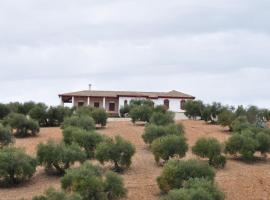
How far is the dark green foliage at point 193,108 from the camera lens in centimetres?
6986

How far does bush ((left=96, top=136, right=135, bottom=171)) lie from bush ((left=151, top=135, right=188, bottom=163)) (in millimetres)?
1767

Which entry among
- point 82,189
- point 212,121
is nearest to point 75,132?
point 82,189

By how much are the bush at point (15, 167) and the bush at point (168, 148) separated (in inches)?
321

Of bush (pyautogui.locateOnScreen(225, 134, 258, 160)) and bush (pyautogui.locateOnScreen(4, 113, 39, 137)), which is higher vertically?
bush (pyautogui.locateOnScreen(4, 113, 39, 137))

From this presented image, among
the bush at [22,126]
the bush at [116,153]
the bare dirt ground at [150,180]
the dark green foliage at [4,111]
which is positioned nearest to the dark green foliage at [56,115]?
the dark green foliage at [4,111]

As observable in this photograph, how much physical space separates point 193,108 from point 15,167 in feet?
121

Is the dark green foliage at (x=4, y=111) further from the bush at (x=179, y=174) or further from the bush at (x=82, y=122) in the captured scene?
the bush at (x=179, y=174)

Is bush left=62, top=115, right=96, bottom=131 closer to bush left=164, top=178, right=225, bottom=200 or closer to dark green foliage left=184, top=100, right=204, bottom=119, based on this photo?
dark green foliage left=184, top=100, right=204, bottom=119

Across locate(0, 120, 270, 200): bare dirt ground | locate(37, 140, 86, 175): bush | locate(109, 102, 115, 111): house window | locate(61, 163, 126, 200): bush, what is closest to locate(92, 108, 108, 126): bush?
locate(0, 120, 270, 200): bare dirt ground

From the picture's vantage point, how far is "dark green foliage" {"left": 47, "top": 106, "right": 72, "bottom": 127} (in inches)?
2420

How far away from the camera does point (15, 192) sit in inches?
1358

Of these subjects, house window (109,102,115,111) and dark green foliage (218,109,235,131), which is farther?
house window (109,102,115,111)

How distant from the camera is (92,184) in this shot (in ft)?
101

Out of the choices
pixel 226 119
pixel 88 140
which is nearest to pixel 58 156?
pixel 88 140
